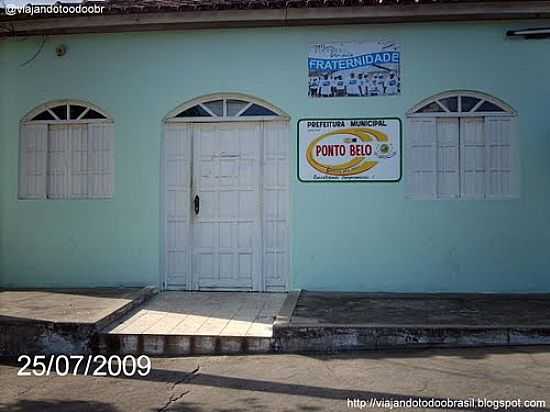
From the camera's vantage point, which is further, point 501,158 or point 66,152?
point 66,152

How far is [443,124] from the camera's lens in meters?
8.47

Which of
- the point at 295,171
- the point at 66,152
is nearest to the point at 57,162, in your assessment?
the point at 66,152

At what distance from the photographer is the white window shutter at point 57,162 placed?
9.02 metres

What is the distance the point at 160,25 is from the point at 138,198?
253 cm

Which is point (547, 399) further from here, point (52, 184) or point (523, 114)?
point (52, 184)

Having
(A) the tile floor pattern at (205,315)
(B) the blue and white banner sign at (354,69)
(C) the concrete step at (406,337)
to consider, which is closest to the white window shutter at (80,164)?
(A) the tile floor pattern at (205,315)

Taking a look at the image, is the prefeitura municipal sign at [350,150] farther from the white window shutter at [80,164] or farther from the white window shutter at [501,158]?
the white window shutter at [80,164]

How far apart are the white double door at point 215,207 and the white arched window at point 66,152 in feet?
3.29

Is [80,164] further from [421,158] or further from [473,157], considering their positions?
[473,157]

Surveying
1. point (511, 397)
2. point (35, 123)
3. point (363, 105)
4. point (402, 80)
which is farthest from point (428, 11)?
point (35, 123)

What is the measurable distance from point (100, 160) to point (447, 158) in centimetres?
508

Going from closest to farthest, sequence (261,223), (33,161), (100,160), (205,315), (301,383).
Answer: (301,383) < (205,315) < (261,223) < (100,160) < (33,161)

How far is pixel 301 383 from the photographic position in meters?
5.15
